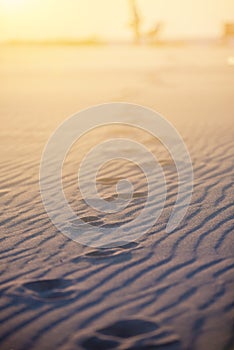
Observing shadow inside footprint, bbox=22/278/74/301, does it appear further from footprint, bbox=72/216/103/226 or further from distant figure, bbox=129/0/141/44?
distant figure, bbox=129/0/141/44

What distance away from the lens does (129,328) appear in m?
3.05

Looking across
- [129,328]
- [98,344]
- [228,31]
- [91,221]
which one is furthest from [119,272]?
[228,31]

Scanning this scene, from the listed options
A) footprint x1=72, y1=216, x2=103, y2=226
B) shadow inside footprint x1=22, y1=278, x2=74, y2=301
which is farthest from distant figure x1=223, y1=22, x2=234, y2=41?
shadow inside footprint x1=22, y1=278, x2=74, y2=301

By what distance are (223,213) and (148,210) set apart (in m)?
0.82

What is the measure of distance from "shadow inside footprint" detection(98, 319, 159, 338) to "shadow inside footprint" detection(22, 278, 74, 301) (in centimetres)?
50

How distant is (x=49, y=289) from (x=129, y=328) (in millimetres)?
780

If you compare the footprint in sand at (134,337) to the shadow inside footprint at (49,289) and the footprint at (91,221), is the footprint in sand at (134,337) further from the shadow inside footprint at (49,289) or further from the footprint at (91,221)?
the footprint at (91,221)

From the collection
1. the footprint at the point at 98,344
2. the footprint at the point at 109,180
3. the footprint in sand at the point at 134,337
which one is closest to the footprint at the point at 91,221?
the footprint at the point at 109,180

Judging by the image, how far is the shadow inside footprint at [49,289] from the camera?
340 cm

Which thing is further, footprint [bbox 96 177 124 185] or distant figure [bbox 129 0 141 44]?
distant figure [bbox 129 0 141 44]

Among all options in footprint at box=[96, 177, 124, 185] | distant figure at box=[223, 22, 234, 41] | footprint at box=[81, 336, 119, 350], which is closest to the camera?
footprint at box=[81, 336, 119, 350]

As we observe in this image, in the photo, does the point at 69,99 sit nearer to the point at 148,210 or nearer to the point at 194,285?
the point at 148,210

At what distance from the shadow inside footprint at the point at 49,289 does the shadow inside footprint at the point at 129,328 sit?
0.50m

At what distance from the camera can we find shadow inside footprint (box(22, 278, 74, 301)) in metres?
3.40
